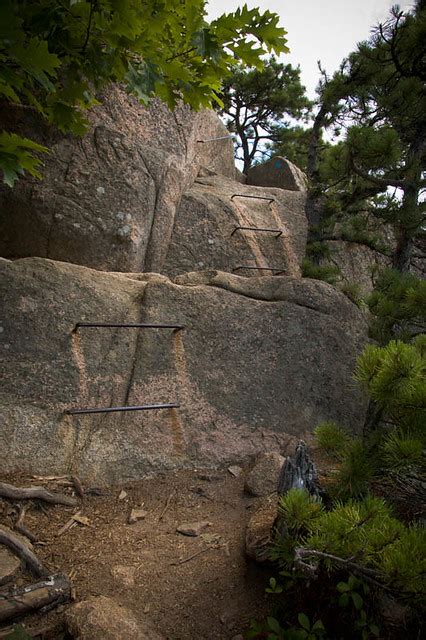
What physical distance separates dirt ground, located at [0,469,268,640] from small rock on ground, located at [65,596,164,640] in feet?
0.39

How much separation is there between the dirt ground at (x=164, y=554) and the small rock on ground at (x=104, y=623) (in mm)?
118

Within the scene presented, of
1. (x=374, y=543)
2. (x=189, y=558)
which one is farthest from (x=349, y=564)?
(x=189, y=558)

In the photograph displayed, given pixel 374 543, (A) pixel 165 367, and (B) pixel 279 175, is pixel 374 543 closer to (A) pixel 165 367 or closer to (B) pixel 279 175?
(A) pixel 165 367

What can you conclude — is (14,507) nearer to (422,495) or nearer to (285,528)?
(285,528)

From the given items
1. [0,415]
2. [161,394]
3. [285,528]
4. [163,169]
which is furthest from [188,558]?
[163,169]

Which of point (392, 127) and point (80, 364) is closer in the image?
point (80, 364)

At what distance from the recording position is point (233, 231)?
7035mm

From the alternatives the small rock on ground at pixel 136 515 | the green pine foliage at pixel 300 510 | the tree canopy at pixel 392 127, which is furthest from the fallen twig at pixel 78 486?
the tree canopy at pixel 392 127

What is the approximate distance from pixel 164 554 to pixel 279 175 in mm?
8767

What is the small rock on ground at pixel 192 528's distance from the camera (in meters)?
3.28

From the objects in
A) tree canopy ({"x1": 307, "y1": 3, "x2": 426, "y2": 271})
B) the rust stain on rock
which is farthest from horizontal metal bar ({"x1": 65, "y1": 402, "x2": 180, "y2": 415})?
tree canopy ({"x1": 307, "y1": 3, "x2": 426, "y2": 271})

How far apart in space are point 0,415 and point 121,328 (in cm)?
136

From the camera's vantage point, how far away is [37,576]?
2.62 meters

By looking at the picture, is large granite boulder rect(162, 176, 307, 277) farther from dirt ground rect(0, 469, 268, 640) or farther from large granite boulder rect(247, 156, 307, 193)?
dirt ground rect(0, 469, 268, 640)
